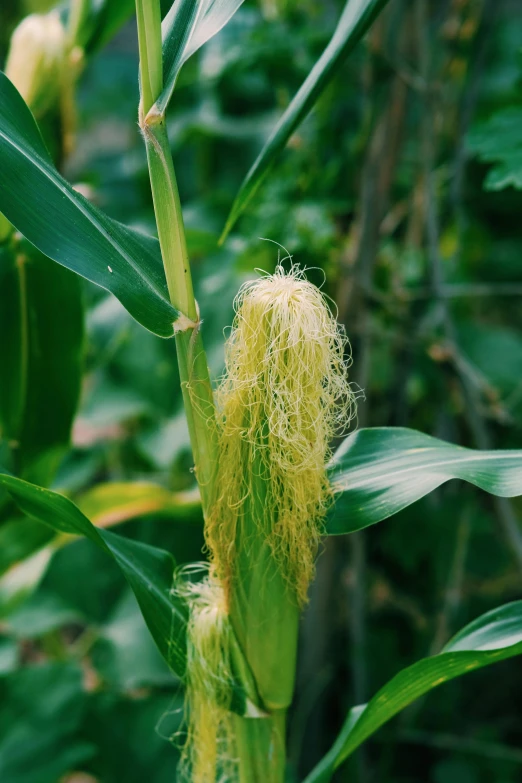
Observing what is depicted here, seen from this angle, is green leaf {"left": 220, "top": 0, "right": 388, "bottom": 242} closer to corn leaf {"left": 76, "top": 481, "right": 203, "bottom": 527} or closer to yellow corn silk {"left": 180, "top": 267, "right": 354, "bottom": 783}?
yellow corn silk {"left": 180, "top": 267, "right": 354, "bottom": 783}

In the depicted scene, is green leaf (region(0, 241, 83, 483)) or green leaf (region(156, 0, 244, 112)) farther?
green leaf (region(0, 241, 83, 483))

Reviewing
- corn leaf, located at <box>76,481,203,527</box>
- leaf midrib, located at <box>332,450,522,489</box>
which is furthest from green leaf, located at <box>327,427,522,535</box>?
corn leaf, located at <box>76,481,203,527</box>

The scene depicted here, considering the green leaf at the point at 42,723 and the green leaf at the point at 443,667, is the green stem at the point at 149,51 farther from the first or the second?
the green leaf at the point at 42,723

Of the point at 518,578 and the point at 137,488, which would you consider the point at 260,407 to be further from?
the point at 518,578

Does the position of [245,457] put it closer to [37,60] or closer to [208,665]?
[208,665]

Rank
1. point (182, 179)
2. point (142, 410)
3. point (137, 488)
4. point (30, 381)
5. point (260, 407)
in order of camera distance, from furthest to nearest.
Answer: point (182, 179) → point (142, 410) → point (137, 488) → point (30, 381) → point (260, 407)

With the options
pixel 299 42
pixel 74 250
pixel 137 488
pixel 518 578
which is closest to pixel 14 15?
pixel 299 42

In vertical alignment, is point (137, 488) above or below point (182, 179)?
below

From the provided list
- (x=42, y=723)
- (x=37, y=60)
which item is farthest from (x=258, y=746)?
(x=37, y=60)
